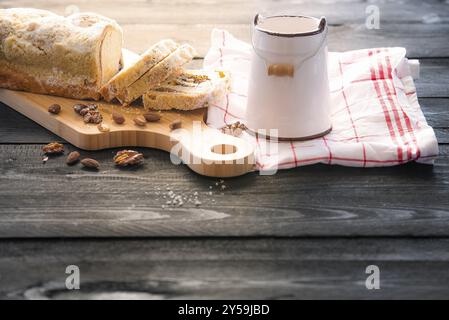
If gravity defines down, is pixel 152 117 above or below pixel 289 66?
below

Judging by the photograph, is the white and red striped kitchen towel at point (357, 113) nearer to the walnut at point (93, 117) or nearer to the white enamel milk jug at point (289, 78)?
the white enamel milk jug at point (289, 78)

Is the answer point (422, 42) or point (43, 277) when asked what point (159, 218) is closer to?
point (43, 277)

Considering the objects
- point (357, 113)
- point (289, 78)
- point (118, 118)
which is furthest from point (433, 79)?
point (118, 118)

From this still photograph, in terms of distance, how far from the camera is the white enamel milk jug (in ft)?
4.64

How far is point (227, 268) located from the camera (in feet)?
3.56

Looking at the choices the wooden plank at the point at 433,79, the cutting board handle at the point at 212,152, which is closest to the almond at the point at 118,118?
the cutting board handle at the point at 212,152

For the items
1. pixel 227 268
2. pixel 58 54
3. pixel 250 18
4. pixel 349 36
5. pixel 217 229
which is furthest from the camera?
pixel 250 18

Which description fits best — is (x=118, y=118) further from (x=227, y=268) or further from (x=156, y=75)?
(x=227, y=268)

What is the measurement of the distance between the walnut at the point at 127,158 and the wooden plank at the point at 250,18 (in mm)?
652

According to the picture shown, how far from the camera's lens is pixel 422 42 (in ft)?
6.91

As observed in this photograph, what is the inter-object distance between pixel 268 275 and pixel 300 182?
32cm

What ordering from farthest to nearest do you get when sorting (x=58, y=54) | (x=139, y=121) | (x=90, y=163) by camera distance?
(x=58, y=54) < (x=139, y=121) < (x=90, y=163)

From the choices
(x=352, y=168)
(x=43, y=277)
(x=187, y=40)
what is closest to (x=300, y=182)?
(x=352, y=168)

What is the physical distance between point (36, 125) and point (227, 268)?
696 millimetres
